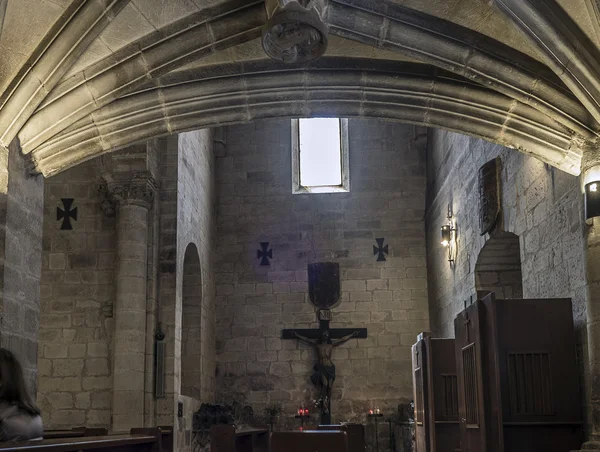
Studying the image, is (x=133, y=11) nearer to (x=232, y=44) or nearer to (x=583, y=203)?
(x=232, y=44)

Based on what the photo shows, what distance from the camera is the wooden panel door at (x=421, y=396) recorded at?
855 cm

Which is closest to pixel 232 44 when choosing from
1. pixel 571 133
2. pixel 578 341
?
pixel 571 133

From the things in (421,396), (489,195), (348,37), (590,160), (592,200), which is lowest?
(421,396)

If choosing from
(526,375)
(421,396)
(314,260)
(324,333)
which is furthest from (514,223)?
(314,260)

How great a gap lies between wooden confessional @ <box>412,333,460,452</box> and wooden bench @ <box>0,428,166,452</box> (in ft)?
9.68

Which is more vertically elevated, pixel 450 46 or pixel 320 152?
pixel 320 152

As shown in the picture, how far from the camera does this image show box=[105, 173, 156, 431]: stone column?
1032 centimetres

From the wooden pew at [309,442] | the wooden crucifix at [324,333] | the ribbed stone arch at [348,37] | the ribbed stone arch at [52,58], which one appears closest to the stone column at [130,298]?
the ribbed stone arch at [348,37]

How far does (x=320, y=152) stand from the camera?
51.5 ft

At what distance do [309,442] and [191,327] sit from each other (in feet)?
31.9

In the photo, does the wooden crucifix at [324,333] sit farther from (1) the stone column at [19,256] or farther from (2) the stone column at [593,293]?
(2) the stone column at [593,293]

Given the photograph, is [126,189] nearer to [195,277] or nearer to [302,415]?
[195,277]

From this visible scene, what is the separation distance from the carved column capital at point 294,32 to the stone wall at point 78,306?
5748 mm

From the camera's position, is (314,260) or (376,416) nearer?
(376,416)
